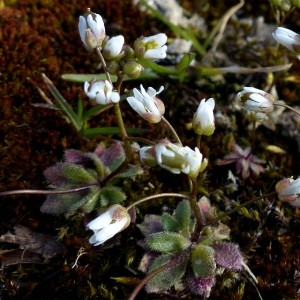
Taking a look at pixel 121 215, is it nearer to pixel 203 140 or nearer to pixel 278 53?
pixel 203 140

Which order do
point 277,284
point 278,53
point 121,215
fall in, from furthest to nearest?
point 278,53 → point 277,284 → point 121,215

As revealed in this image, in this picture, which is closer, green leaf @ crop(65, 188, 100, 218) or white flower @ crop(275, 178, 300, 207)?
white flower @ crop(275, 178, 300, 207)

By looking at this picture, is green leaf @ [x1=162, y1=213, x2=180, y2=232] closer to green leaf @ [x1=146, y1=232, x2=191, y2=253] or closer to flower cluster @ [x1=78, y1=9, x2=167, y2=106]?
green leaf @ [x1=146, y1=232, x2=191, y2=253]

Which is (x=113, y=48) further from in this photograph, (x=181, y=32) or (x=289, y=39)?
(x=181, y=32)

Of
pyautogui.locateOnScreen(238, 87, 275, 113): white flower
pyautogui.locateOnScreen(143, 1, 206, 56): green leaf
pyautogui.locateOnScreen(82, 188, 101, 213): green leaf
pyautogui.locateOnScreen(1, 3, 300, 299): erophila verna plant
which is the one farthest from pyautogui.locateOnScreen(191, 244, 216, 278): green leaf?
pyautogui.locateOnScreen(143, 1, 206, 56): green leaf

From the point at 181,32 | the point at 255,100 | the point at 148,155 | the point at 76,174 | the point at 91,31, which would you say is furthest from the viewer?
the point at 181,32

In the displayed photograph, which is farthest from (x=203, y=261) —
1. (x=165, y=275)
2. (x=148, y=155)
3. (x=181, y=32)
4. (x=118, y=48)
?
(x=181, y=32)

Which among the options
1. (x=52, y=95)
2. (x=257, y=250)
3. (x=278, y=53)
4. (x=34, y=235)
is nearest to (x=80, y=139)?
(x=52, y=95)
